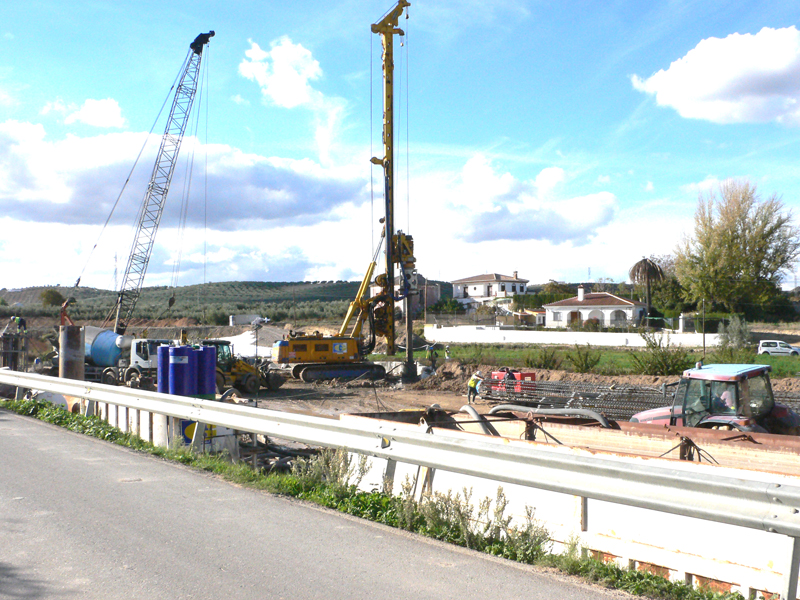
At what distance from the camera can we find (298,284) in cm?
16688

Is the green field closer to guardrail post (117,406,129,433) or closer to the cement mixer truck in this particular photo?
the cement mixer truck

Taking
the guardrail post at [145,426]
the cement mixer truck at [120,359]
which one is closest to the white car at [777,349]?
the cement mixer truck at [120,359]

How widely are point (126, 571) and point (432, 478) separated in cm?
290

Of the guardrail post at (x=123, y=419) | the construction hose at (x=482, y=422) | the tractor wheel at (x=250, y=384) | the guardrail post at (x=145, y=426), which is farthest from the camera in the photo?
the tractor wheel at (x=250, y=384)

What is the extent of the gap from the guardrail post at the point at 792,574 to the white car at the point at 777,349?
150 ft

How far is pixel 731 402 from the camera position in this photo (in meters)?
10.4

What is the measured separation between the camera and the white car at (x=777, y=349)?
44.6 metres

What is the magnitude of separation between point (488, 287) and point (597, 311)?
152ft

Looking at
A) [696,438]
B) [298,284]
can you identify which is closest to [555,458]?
[696,438]

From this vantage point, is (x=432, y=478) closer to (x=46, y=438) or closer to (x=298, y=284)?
(x=46, y=438)

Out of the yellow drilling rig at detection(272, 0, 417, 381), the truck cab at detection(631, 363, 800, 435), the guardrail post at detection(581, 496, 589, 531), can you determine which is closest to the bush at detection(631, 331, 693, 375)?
the yellow drilling rig at detection(272, 0, 417, 381)

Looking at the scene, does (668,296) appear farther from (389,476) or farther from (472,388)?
(389,476)

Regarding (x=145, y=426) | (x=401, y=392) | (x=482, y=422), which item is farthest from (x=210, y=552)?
(x=401, y=392)

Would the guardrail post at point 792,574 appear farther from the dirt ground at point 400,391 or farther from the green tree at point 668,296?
the green tree at point 668,296
